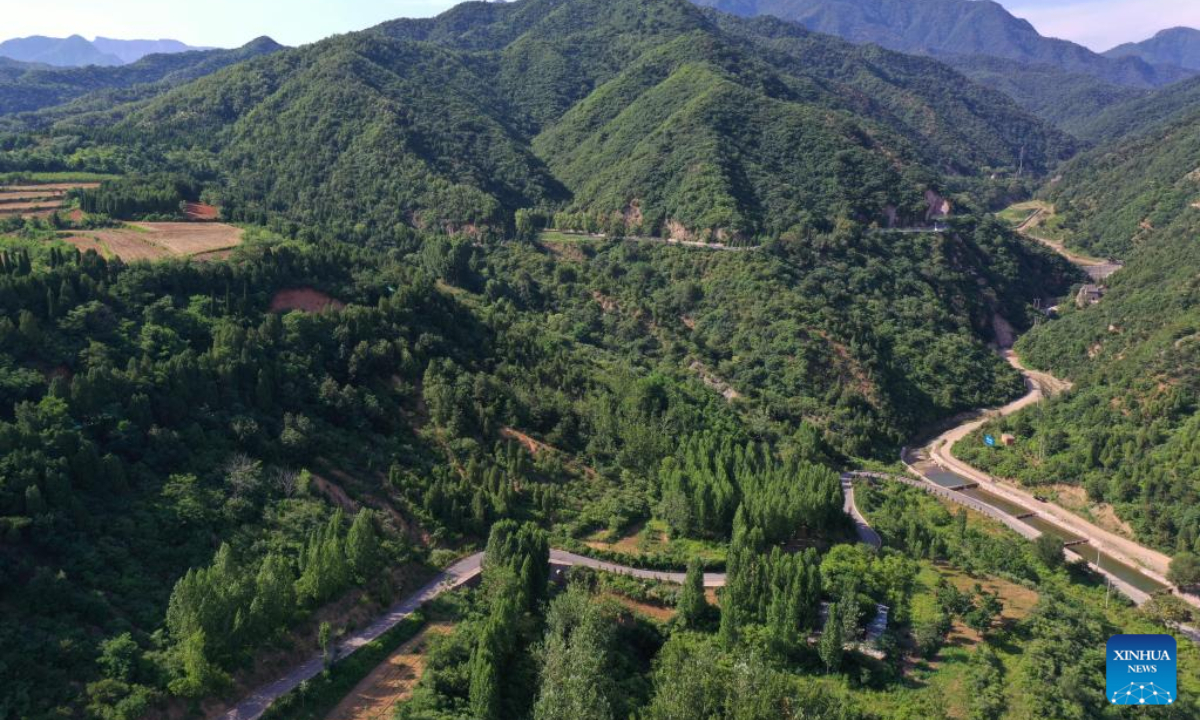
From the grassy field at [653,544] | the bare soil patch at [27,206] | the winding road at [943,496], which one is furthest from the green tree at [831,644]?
the bare soil patch at [27,206]

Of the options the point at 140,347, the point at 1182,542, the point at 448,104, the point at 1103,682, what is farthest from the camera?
the point at 448,104

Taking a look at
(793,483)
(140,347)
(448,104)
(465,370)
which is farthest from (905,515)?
(448,104)

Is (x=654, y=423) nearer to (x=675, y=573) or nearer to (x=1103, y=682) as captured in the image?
(x=675, y=573)

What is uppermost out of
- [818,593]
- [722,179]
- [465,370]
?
[722,179]

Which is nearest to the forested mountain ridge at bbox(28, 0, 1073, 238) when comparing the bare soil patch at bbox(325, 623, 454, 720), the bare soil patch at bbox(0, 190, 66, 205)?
the bare soil patch at bbox(0, 190, 66, 205)

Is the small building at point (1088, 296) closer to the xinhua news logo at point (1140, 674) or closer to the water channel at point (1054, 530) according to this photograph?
the water channel at point (1054, 530)

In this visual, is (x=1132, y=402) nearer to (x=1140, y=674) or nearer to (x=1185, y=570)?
(x=1185, y=570)

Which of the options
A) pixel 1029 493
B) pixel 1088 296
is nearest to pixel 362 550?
pixel 1029 493
